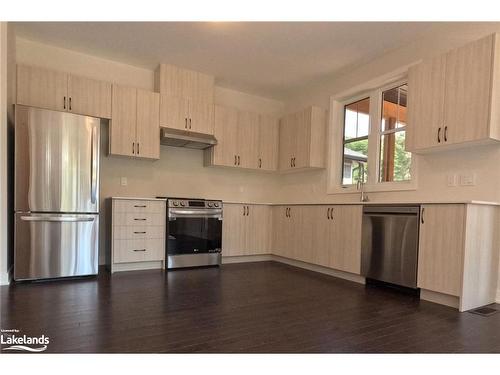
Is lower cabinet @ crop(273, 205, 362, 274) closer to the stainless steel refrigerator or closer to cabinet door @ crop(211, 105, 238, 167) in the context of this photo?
cabinet door @ crop(211, 105, 238, 167)

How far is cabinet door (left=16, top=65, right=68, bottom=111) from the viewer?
129 inches

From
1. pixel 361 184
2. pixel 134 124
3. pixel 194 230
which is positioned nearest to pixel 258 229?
pixel 194 230

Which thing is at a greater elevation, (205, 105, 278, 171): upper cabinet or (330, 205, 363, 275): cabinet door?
(205, 105, 278, 171): upper cabinet

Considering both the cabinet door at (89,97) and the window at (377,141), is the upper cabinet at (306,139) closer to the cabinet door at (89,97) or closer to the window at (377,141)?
Answer: the window at (377,141)

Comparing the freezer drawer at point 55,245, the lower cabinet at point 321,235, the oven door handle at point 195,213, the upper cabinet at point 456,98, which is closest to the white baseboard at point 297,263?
the lower cabinet at point 321,235

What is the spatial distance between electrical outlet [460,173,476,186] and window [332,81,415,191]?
19.4 inches

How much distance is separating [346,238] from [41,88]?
3861mm

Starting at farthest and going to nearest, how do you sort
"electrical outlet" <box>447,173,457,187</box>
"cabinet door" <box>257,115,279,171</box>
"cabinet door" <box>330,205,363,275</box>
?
"cabinet door" <box>257,115,279,171</box> → "cabinet door" <box>330,205,363,275</box> → "electrical outlet" <box>447,173,457,187</box>

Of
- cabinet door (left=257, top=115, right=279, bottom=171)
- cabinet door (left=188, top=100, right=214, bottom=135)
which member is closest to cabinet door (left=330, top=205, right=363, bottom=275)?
cabinet door (left=257, top=115, right=279, bottom=171)

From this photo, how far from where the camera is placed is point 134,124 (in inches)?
152
